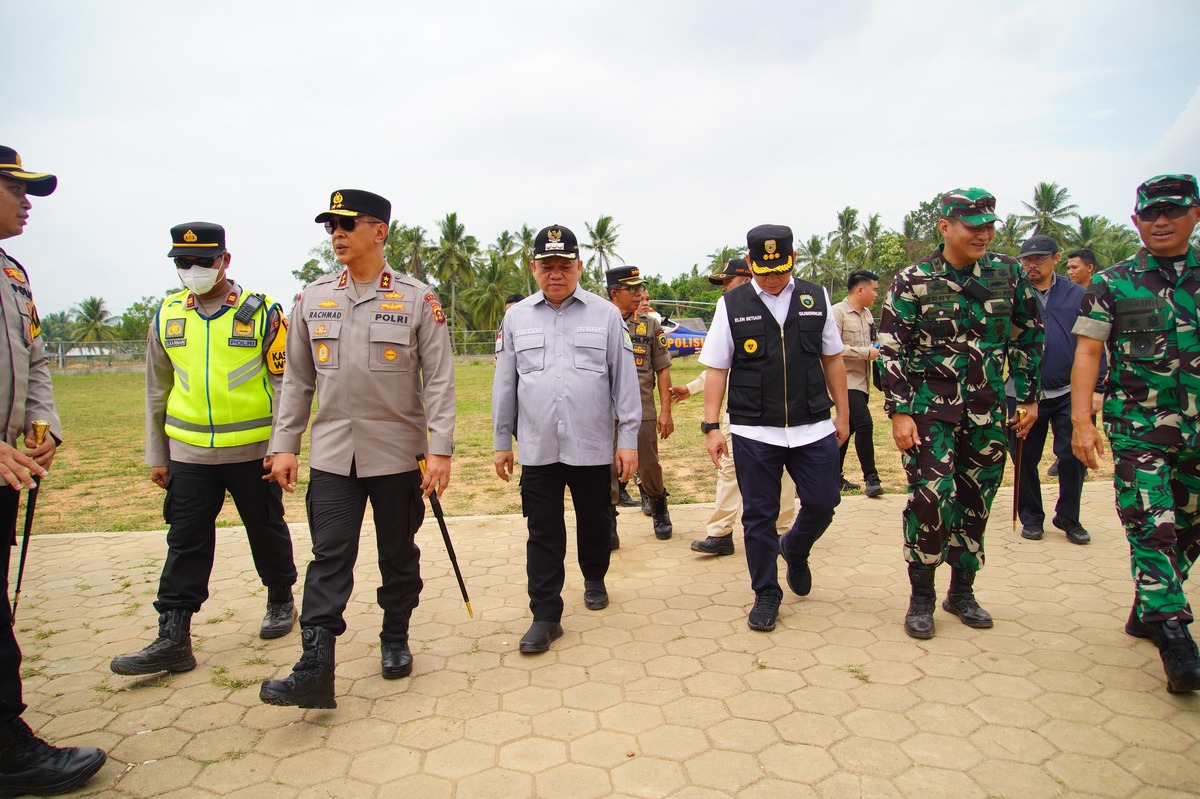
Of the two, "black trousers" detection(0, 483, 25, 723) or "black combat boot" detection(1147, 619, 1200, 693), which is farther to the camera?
"black combat boot" detection(1147, 619, 1200, 693)

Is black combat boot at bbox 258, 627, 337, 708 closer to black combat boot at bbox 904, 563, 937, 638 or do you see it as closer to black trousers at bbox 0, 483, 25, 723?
black trousers at bbox 0, 483, 25, 723

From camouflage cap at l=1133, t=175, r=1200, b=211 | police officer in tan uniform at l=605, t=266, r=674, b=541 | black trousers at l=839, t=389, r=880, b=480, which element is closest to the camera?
camouflage cap at l=1133, t=175, r=1200, b=211

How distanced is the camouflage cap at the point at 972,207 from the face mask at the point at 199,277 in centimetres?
366

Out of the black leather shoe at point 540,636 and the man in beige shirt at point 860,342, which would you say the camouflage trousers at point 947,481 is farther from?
the man in beige shirt at point 860,342

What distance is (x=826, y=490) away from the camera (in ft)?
13.5

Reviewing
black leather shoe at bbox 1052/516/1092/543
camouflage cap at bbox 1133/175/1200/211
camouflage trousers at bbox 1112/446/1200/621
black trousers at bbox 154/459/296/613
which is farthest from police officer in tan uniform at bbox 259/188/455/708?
black leather shoe at bbox 1052/516/1092/543

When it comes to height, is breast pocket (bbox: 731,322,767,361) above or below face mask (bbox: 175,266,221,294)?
below

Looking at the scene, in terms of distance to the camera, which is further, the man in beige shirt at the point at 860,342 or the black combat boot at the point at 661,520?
the man in beige shirt at the point at 860,342

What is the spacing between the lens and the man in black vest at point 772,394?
404cm

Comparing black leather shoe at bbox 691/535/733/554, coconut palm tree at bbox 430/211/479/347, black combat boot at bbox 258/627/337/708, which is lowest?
black leather shoe at bbox 691/535/733/554

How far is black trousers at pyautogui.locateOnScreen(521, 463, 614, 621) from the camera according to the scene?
4004 millimetres

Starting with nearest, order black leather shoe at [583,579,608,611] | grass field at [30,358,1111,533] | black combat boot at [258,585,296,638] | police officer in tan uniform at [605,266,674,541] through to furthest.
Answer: black combat boot at [258,585,296,638] → black leather shoe at [583,579,608,611] → police officer in tan uniform at [605,266,674,541] → grass field at [30,358,1111,533]

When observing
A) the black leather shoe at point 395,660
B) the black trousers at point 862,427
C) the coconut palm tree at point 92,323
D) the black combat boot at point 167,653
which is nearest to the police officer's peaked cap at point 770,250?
the black leather shoe at point 395,660

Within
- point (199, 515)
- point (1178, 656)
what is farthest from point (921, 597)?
point (199, 515)
